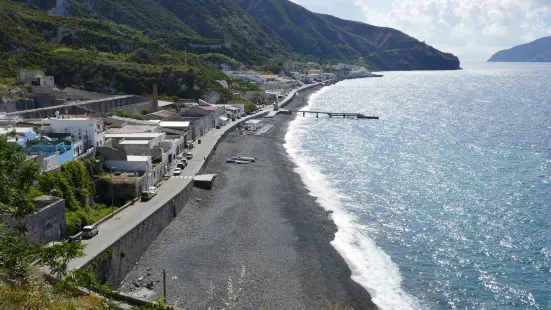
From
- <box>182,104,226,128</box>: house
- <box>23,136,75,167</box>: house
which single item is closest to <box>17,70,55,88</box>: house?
<box>182,104,226,128</box>: house

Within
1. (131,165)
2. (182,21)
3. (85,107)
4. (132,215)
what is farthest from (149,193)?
(182,21)

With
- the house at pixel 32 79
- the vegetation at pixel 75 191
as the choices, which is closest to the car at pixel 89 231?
the vegetation at pixel 75 191

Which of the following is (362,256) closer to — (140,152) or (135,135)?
(140,152)

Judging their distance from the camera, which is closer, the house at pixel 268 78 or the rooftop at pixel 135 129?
the rooftop at pixel 135 129

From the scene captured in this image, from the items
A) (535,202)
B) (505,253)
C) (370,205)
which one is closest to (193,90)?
(370,205)

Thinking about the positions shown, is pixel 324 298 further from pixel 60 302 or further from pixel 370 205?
pixel 370 205

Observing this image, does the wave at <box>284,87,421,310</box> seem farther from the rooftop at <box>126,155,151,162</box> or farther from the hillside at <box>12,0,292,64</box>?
the hillside at <box>12,0,292,64</box>

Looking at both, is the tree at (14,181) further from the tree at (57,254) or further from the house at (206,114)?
the house at (206,114)
